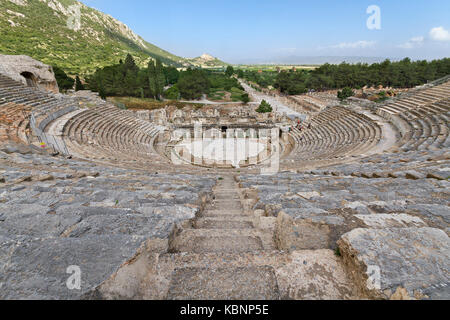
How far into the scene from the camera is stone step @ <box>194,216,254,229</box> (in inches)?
128

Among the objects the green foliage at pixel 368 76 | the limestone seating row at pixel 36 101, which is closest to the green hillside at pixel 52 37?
the limestone seating row at pixel 36 101

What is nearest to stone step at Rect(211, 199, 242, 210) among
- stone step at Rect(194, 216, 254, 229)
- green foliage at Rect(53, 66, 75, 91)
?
stone step at Rect(194, 216, 254, 229)

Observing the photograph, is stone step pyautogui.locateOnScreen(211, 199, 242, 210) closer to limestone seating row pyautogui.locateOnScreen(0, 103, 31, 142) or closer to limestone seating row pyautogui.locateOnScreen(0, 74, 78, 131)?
limestone seating row pyautogui.locateOnScreen(0, 103, 31, 142)

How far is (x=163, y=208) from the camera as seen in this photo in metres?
3.18

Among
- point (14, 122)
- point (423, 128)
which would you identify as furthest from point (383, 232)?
point (14, 122)

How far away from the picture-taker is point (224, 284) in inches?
62.1

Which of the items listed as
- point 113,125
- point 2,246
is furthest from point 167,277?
point 113,125

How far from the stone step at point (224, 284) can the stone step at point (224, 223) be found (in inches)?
58.4

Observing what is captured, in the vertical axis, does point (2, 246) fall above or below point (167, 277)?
above

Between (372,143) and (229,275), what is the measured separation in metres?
14.7

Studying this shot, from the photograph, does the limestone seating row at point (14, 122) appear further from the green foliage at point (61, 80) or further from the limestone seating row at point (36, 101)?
the green foliage at point (61, 80)
